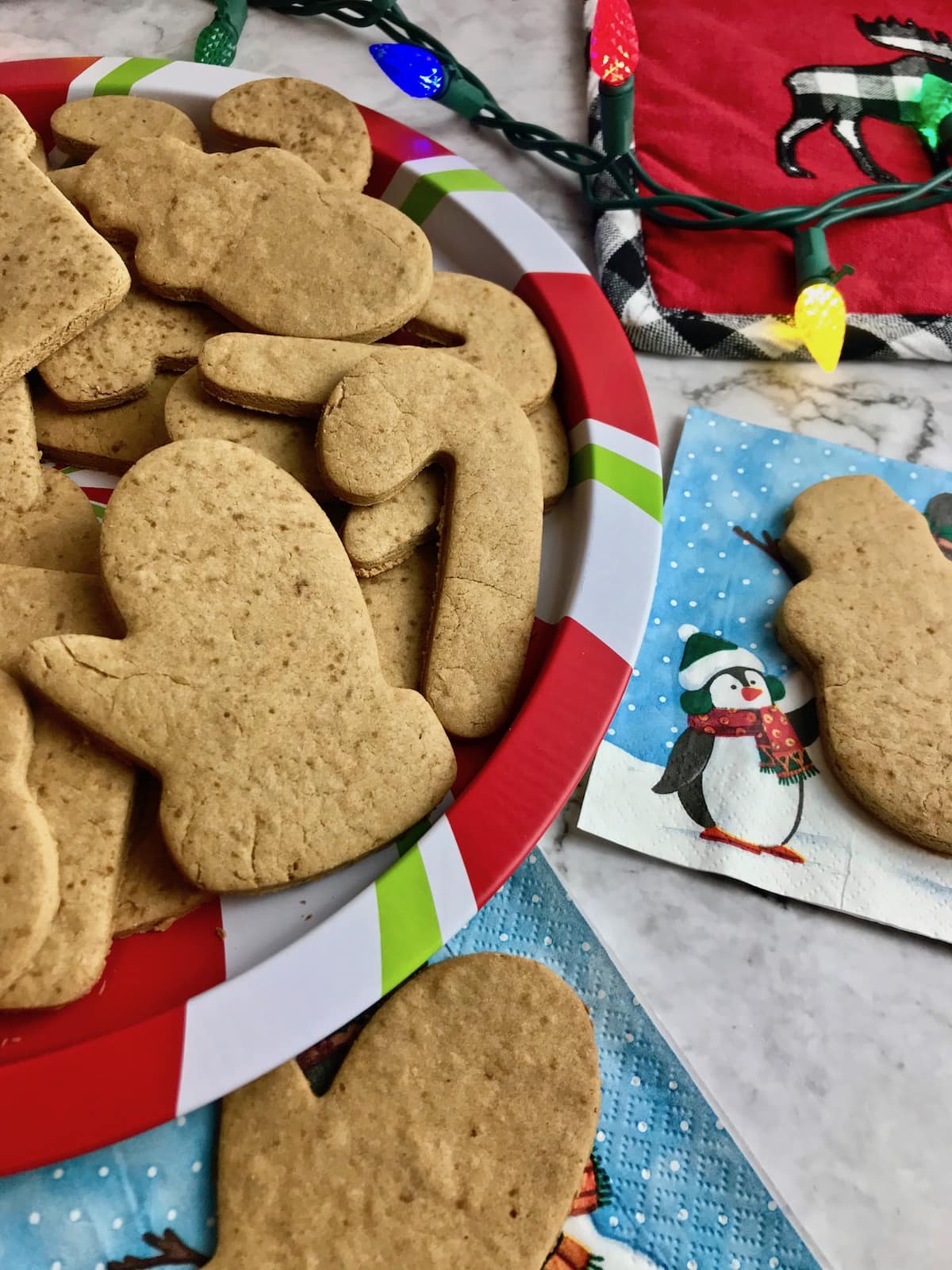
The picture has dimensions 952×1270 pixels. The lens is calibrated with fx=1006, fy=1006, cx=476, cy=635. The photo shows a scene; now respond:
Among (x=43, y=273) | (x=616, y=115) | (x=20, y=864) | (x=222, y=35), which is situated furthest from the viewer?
(x=222, y=35)

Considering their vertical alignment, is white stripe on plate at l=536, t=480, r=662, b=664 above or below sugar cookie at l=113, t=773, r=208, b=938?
above

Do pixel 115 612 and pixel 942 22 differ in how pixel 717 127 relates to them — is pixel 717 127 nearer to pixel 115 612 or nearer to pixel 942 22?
pixel 942 22

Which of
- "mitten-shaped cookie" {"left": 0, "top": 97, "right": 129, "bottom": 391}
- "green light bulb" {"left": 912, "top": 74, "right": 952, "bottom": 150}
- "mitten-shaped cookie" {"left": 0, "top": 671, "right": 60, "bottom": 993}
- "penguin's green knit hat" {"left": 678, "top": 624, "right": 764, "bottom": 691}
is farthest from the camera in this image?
"green light bulb" {"left": 912, "top": 74, "right": 952, "bottom": 150}

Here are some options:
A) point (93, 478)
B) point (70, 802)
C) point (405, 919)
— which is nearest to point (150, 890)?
point (70, 802)

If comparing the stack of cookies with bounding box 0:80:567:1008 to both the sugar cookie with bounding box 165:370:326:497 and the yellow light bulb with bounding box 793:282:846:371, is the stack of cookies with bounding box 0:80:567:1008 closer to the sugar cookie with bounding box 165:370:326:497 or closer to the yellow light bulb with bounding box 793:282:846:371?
the sugar cookie with bounding box 165:370:326:497

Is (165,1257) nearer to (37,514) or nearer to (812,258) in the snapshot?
(37,514)

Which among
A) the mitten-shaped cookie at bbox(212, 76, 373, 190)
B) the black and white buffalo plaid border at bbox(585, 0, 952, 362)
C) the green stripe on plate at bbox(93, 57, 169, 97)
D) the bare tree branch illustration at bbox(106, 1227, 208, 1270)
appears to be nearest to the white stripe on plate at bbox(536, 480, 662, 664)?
the black and white buffalo plaid border at bbox(585, 0, 952, 362)

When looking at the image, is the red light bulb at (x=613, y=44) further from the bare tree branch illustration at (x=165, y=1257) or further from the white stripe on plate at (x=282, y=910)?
the bare tree branch illustration at (x=165, y=1257)
